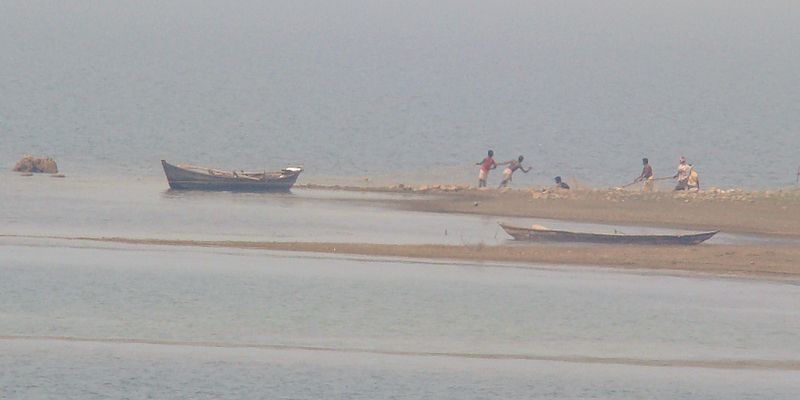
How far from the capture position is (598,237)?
34.8m

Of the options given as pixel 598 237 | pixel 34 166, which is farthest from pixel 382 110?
pixel 598 237

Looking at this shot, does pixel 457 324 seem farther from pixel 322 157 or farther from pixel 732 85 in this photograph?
pixel 732 85

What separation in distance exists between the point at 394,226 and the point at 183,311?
465 inches

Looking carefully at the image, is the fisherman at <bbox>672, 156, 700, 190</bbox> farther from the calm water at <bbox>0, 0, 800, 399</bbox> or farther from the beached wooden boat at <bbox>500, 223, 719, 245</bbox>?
the beached wooden boat at <bbox>500, 223, 719, 245</bbox>

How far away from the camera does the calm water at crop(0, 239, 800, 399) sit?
873 inches

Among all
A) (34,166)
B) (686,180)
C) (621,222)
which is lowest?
(621,222)

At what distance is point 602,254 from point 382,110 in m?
59.6

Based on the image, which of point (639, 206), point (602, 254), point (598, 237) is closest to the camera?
point (602, 254)

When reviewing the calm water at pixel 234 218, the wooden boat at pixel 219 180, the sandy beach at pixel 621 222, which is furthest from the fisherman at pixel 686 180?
the wooden boat at pixel 219 180

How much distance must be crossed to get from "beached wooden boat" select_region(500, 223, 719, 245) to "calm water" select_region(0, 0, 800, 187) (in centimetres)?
1850

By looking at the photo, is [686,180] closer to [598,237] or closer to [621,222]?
[621,222]

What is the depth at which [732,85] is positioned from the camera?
12850cm

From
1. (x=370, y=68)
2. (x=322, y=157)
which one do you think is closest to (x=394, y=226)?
(x=322, y=157)

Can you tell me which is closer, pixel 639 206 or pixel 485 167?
pixel 639 206
